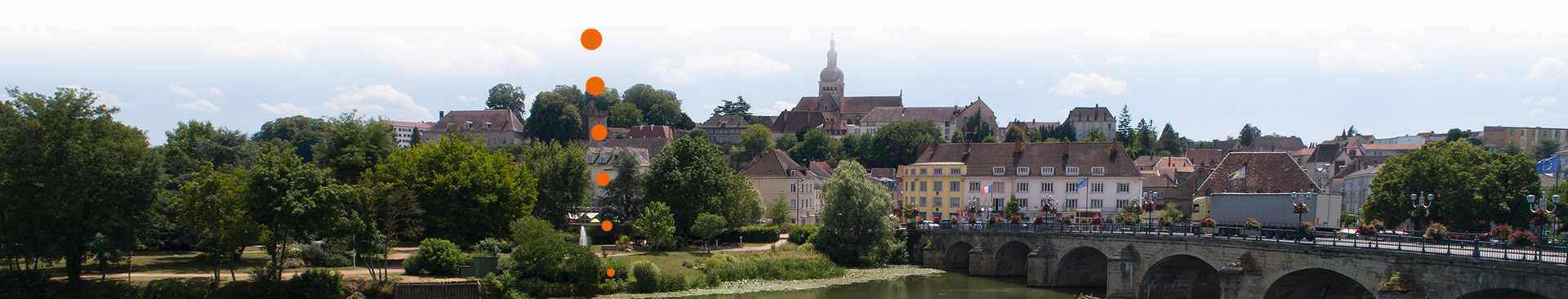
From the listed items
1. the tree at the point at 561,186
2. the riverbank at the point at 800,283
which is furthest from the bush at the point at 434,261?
the tree at the point at 561,186

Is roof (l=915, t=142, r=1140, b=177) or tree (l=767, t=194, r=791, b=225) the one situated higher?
roof (l=915, t=142, r=1140, b=177)

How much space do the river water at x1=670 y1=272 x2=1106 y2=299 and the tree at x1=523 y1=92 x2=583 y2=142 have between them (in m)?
92.1

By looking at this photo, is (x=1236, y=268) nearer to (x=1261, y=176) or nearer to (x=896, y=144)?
(x=1261, y=176)

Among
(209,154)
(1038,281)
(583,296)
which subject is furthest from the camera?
(209,154)

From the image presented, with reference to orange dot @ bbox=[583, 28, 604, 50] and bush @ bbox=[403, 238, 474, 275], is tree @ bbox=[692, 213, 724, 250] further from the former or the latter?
orange dot @ bbox=[583, 28, 604, 50]

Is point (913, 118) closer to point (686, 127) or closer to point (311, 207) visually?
point (686, 127)

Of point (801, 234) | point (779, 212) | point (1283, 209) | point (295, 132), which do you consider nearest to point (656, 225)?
point (801, 234)

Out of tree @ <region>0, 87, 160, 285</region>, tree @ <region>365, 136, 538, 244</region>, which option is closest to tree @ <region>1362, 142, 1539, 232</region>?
tree @ <region>365, 136, 538, 244</region>

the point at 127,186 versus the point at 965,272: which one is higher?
the point at 127,186

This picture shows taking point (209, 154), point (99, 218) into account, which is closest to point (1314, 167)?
point (209, 154)

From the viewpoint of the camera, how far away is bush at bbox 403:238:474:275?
46.8 metres

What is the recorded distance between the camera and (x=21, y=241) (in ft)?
132

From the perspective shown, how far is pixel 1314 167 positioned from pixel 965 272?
88.5 metres

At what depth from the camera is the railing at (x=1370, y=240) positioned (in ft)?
98.7
